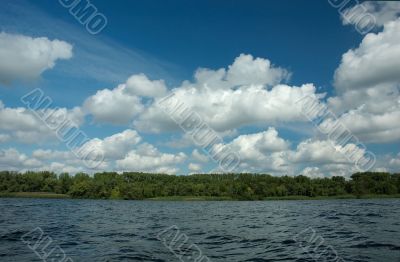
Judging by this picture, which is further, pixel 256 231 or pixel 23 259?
pixel 256 231

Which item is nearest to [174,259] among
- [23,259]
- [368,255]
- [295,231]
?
[23,259]

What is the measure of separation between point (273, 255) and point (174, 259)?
746cm

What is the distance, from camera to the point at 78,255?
92.6 feet

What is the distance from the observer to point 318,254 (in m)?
27.9

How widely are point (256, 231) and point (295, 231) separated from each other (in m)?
4.41

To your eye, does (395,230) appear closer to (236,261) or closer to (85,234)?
(236,261)

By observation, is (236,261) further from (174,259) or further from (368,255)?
(368,255)

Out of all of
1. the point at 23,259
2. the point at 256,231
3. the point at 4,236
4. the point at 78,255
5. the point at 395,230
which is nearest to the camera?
the point at 23,259

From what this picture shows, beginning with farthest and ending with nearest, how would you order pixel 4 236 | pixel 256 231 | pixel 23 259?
pixel 256 231
pixel 4 236
pixel 23 259

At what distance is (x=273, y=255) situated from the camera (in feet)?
93.3

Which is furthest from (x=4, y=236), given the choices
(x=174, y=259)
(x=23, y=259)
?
(x=174, y=259)

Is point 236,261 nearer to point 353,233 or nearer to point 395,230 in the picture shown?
point 353,233

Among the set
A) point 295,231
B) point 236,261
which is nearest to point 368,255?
point 236,261

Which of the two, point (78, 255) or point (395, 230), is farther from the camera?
point (395, 230)
